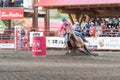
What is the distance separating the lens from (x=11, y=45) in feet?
101

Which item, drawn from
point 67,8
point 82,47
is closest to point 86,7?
point 67,8

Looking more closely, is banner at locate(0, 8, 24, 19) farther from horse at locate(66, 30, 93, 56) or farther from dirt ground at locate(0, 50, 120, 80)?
dirt ground at locate(0, 50, 120, 80)

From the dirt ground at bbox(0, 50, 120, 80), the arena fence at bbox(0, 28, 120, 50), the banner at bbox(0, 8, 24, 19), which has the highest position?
the banner at bbox(0, 8, 24, 19)

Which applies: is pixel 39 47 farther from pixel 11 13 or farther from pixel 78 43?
pixel 11 13

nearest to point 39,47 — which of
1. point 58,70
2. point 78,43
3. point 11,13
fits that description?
point 78,43

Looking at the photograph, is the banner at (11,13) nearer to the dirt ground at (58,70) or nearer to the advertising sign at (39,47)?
the advertising sign at (39,47)

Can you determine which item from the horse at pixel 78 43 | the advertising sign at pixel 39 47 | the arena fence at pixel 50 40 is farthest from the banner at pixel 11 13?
the advertising sign at pixel 39 47

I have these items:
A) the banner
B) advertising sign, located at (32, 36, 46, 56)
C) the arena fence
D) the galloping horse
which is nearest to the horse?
the galloping horse

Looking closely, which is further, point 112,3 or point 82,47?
point 112,3

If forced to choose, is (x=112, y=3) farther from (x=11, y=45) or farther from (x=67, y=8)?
(x=11, y=45)

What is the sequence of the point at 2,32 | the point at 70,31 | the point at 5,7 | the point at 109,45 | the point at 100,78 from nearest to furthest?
the point at 100,78, the point at 70,31, the point at 109,45, the point at 2,32, the point at 5,7

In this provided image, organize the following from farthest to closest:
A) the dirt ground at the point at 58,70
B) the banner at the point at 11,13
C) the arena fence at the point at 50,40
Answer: the banner at the point at 11,13 → the arena fence at the point at 50,40 → the dirt ground at the point at 58,70

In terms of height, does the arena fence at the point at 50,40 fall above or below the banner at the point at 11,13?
below

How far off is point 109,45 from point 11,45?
274 inches
